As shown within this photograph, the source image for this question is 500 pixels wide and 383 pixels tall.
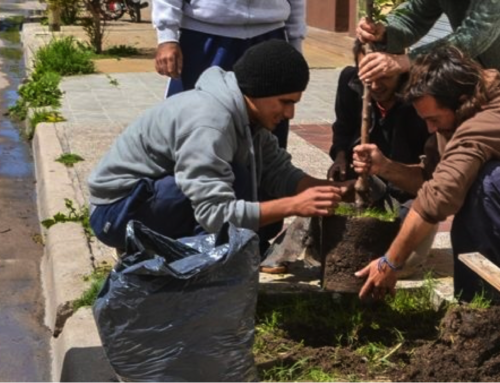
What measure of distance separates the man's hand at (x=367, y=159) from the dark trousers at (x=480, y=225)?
0.38 m

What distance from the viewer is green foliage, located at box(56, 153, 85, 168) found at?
761cm

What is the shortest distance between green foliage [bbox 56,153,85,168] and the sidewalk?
0.06m

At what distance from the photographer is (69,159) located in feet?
25.1

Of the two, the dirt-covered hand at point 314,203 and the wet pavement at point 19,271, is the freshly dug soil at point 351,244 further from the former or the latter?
the wet pavement at point 19,271

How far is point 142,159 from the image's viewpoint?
4.32m

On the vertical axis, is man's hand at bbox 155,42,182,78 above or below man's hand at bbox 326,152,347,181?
above

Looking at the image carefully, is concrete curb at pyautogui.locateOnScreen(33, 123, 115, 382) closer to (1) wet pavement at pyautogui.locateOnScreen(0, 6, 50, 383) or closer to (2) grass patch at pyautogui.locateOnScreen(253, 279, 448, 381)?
(1) wet pavement at pyautogui.locateOnScreen(0, 6, 50, 383)

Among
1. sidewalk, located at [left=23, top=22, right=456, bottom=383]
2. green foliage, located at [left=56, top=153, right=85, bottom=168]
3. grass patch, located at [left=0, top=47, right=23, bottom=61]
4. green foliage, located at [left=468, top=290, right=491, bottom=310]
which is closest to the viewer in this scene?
green foliage, located at [left=468, top=290, right=491, bottom=310]

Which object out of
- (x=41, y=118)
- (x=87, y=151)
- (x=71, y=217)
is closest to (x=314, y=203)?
(x=71, y=217)

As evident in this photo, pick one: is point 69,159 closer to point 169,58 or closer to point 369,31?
point 169,58

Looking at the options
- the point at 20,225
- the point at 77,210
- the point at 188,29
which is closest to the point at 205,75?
the point at 188,29

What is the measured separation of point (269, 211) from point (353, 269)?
1.76 ft

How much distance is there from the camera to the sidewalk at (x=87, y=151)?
178 inches

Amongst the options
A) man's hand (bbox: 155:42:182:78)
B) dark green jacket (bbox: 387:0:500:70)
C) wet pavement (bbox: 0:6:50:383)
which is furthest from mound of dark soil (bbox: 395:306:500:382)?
man's hand (bbox: 155:42:182:78)
